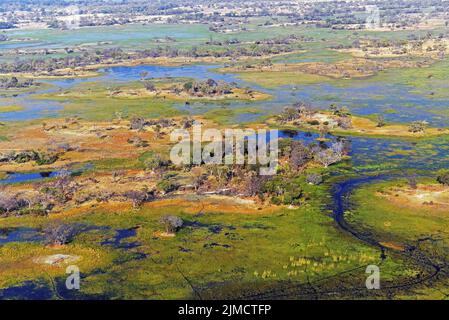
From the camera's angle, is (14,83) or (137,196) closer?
(137,196)

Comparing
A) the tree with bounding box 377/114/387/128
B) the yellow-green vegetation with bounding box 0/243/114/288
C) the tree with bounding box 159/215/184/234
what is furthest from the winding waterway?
the tree with bounding box 159/215/184/234

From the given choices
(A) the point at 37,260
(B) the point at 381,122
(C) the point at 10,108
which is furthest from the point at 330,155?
(C) the point at 10,108

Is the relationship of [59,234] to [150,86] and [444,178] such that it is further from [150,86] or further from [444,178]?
[150,86]

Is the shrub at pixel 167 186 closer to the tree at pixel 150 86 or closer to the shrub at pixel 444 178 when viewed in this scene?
the shrub at pixel 444 178

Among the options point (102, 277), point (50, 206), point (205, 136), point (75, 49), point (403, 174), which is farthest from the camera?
point (75, 49)

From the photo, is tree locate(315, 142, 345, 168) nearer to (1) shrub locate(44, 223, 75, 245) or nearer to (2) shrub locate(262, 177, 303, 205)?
(2) shrub locate(262, 177, 303, 205)

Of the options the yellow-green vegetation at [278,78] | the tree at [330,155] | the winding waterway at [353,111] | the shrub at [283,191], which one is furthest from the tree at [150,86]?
the shrub at [283,191]

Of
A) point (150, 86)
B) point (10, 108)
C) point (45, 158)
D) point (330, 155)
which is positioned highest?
point (150, 86)
